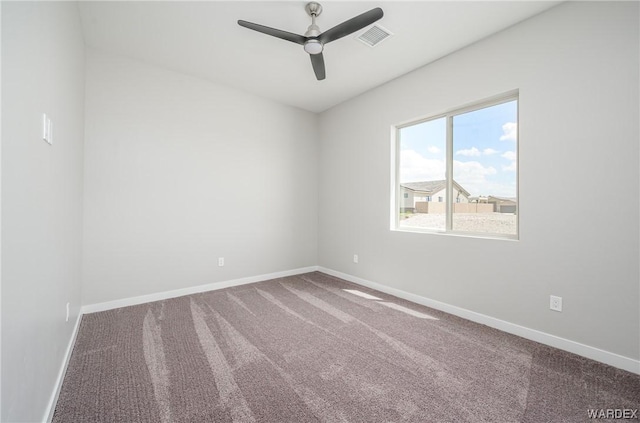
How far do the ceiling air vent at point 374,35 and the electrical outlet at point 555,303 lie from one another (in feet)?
8.79

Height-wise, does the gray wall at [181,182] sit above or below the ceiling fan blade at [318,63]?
below

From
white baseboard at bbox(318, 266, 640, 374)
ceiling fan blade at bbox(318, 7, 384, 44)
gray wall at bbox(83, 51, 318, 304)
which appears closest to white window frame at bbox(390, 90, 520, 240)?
white baseboard at bbox(318, 266, 640, 374)

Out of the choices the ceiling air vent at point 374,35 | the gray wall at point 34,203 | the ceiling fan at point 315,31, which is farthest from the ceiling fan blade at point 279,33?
the gray wall at point 34,203

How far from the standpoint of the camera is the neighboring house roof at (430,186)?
2.97 meters

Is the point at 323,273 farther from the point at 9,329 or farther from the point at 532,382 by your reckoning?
the point at 9,329

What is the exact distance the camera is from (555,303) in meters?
2.20

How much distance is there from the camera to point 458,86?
2.82 meters

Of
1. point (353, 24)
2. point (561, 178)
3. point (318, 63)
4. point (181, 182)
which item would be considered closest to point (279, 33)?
point (318, 63)

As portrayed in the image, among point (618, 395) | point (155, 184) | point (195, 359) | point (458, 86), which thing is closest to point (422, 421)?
point (618, 395)

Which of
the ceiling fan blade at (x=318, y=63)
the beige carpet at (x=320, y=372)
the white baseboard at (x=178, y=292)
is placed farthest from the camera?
the white baseboard at (x=178, y=292)

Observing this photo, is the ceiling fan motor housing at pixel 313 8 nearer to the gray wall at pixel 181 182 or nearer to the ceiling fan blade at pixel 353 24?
the ceiling fan blade at pixel 353 24

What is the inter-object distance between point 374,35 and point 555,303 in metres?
2.79

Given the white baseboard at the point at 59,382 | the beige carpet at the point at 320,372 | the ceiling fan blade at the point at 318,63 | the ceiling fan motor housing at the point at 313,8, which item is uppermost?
the ceiling fan motor housing at the point at 313,8

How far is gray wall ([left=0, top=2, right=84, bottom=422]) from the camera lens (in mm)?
944
